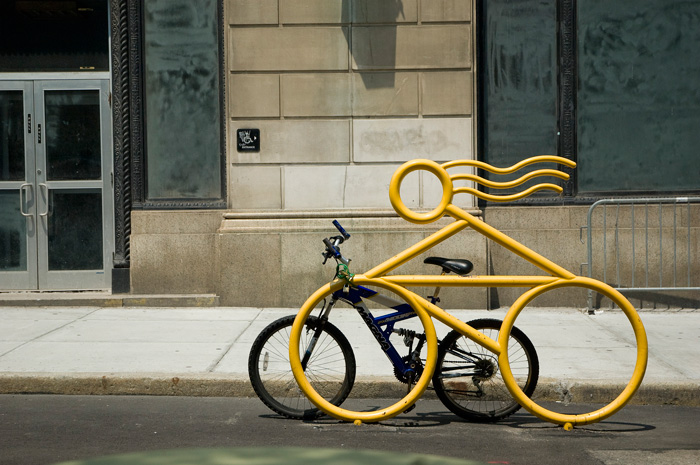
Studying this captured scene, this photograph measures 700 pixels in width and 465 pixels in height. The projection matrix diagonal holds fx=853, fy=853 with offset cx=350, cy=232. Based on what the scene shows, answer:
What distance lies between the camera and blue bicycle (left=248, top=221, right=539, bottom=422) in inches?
220

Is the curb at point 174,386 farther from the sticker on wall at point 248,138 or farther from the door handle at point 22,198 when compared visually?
the door handle at point 22,198

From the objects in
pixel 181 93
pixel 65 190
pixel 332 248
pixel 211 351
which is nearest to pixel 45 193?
pixel 65 190

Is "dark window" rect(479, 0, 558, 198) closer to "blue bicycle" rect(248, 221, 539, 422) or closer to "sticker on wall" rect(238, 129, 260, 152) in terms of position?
"sticker on wall" rect(238, 129, 260, 152)

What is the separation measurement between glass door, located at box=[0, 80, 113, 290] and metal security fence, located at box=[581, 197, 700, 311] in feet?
19.6

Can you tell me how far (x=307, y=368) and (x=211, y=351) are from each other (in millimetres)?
2079

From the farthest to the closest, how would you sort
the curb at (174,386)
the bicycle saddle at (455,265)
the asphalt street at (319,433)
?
the curb at (174,386) < the bicycle saddle at (455,265) < the asphalt street at (319,433)

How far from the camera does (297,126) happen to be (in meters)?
10.1

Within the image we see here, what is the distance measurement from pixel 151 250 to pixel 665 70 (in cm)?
654

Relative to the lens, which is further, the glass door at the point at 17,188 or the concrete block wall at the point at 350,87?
the glass door at the point at 17,188

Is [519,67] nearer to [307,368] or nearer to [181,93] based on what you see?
[181,93]

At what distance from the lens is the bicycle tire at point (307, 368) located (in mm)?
5602

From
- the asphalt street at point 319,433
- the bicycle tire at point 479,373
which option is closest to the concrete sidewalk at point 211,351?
the asphalt street at point 319,433

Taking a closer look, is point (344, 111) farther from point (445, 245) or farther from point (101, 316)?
point (101, 316)

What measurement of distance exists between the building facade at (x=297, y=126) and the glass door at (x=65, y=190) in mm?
25
